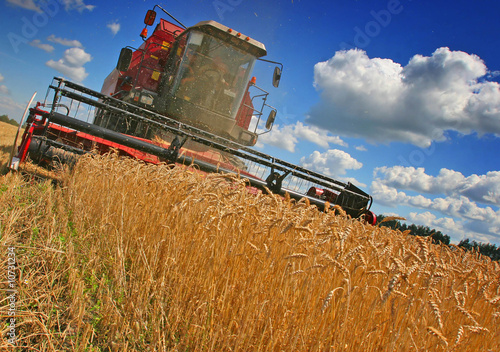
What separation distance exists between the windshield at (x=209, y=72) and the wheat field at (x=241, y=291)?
4.20 m

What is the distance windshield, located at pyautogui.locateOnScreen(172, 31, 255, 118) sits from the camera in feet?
21.5

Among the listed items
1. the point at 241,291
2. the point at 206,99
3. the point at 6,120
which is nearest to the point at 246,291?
the point at 241,291

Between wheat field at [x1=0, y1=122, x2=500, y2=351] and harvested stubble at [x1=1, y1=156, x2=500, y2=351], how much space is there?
0.03ft

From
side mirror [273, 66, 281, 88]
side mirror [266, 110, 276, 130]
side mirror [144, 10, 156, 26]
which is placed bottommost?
side mirror [266, 110, 276, 130]

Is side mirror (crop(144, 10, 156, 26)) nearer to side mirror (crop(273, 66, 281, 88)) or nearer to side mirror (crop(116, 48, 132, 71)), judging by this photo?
side mirror (crop(116, 48, 132, 71))

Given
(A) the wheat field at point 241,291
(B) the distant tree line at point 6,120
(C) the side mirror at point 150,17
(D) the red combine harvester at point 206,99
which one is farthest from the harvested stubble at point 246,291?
(B) the distant tree line at point 6,120

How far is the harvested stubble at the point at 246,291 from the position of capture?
1364 millimetres

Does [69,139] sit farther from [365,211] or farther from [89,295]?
[365,211]

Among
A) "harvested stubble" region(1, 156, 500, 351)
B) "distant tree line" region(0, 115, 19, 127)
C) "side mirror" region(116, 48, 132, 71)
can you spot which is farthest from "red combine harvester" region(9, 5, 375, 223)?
"distant tree line" region(0, 115, 19, 127)

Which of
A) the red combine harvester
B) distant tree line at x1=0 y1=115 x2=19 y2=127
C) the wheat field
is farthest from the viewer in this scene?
distant tree line at x1=0 y1=115 x2=19 y2=127

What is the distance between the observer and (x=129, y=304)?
5.85 ft

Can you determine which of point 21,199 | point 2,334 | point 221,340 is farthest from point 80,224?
point 221,340

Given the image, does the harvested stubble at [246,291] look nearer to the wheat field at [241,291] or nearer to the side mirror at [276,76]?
the wheat field at [241,291]

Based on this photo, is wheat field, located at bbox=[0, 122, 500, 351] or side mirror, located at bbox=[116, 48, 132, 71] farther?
side mirror, located at bbox=[116, 48, 132, 71]
